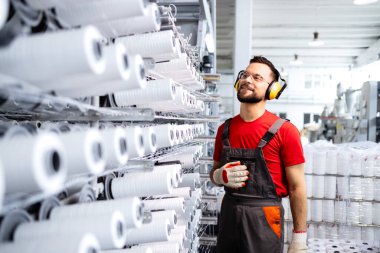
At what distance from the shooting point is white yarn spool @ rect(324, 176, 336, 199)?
383cm

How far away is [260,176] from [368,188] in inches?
85.8

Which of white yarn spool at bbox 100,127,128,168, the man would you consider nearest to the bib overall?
the man

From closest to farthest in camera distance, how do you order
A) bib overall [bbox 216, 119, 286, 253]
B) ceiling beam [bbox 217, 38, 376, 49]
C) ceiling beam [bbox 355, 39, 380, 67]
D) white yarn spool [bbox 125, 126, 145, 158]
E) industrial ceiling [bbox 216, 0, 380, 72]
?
white yarn spool [bbox 125, 126, 145, 158], bib overall [bbox 216, 119, 286, 253], industrial ceiling [bbox 216, 0, 380, 72], ceiling beam [bbox 355, 39, 380, 67], ceiling beam [bbox 217, 38, 376, 49]

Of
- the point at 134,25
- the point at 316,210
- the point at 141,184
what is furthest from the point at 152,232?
the point at 316,210

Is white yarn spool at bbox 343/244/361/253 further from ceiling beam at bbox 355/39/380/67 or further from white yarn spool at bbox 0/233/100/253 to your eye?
ceiling beam at bbox 355/39/380/67

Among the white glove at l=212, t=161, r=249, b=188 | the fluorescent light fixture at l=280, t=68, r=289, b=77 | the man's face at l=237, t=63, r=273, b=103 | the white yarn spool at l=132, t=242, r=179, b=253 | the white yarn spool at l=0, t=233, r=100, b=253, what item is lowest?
the white yarn spool at l=132, t=242, r=179, b=253

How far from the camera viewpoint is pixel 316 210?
388cm

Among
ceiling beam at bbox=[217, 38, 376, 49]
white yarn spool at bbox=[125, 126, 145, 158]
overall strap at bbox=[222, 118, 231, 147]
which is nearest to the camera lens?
white yarn spool at bbox=[125, 126, 145, 158]

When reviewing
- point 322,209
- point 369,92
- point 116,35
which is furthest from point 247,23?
point 116,35

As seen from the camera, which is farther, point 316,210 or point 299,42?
point 299,42

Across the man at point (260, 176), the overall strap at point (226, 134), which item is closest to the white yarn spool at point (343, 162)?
the man at point (260, 176)

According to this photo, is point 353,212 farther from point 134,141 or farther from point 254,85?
point 134,141

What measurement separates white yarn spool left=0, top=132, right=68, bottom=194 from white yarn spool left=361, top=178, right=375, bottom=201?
3.80 m

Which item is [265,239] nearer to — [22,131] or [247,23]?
[22,131]
